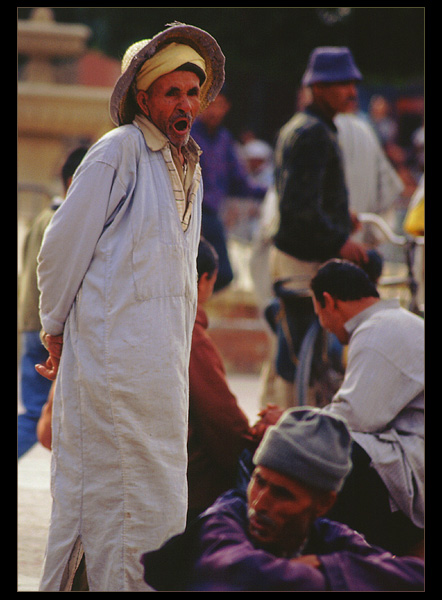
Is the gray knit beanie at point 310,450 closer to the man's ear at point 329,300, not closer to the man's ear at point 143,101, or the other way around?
the man's ear at point 143,101

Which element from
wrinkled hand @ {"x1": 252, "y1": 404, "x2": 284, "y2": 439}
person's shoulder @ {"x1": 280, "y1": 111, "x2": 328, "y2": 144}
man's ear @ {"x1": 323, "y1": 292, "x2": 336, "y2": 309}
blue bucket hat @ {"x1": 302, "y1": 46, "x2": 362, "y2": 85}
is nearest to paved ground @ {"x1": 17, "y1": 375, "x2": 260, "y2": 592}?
wrinkled hand @ {"x1": 252, "y1": 404, "x2": 284, "y2": 439}

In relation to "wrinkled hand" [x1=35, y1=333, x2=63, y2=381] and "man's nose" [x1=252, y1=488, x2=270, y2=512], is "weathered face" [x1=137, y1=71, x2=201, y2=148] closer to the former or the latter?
"wrinkled hand" [x1=35, y1=333, x2=63, y2=381]

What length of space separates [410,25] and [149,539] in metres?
17.6

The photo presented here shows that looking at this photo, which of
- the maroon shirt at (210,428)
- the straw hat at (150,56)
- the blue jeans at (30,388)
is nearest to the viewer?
the straw hat at (150,56)

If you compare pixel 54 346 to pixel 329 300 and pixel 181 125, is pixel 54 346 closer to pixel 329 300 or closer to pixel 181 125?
pixel 181 125

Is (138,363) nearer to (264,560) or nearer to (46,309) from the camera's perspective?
(46,309)

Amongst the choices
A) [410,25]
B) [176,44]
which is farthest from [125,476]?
[410,25]

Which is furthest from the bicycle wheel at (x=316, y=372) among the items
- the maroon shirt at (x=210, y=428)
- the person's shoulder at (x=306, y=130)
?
the maroon shirt at (x=210, y=428)

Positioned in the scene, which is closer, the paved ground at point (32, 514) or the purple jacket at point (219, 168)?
the paved ground at point (32, 514)

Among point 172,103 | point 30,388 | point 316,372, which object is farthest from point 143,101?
point 316,372

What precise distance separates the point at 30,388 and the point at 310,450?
3.46 m

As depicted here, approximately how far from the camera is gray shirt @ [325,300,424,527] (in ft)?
12.6

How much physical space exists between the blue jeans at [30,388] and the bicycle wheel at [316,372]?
146 centimetres

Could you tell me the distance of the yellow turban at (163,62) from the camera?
3098 mm
